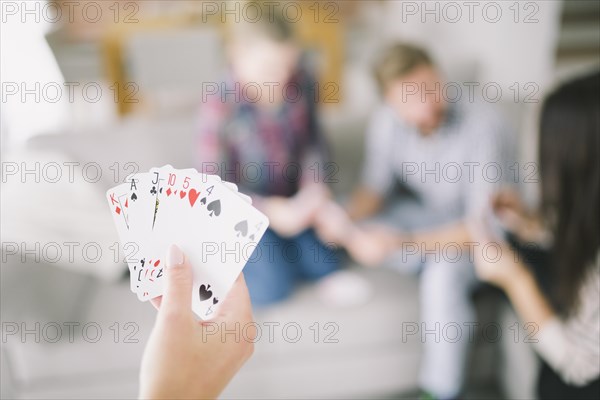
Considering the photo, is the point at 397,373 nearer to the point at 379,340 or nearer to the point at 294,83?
the point at 379,340

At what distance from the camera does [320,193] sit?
4.18ft

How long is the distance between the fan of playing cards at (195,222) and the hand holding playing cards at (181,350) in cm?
1

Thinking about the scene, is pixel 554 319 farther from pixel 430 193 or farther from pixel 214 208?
pixel 214 208

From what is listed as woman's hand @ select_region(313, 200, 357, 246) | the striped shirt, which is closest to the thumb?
woman's hand @ select_region(313, 200, 357, 246)

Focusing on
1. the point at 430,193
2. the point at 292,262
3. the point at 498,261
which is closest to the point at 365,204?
the point at 430,193

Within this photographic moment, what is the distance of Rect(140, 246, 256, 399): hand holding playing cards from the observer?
44 cm

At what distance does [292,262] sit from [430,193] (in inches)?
17.0

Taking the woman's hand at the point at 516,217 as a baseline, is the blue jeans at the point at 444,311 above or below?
below

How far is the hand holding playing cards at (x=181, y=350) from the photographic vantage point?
0.44 meters

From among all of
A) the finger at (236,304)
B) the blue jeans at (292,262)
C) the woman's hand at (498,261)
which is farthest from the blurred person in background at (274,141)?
the finger at (236,304)

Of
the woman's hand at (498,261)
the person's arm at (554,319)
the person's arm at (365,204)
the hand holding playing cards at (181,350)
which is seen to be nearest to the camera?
the hand holding playing cards at (181,350)

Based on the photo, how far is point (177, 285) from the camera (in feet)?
1.47

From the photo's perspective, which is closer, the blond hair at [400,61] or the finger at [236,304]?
the finger at [236,304]

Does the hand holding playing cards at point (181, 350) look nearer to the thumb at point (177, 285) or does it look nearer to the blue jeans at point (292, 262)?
the thumb at point (177, 285)
